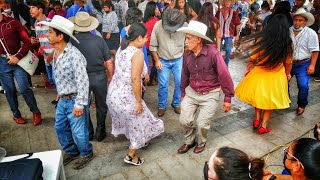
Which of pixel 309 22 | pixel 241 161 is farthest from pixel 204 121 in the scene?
pixel 309 22

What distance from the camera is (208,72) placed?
320 cm

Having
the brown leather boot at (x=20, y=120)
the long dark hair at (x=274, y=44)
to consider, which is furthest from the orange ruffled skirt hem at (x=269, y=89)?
the brown leather boot at (x=20, y=120)

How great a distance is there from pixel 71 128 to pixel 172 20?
2273 millimetres

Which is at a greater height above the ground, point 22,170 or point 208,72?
point 208,72

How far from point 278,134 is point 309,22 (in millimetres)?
2035

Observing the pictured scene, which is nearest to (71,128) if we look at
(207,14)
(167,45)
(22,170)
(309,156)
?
(22,170)

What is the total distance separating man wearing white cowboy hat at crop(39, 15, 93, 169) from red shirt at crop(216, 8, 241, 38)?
408 centimetres

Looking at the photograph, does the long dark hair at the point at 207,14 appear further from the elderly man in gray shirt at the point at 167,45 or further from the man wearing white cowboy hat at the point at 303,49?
the man wearing white cowboy hat at the point at 303,49

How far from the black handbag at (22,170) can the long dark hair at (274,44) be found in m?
3.12

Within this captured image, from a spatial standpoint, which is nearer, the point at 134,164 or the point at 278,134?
the point at 134,164

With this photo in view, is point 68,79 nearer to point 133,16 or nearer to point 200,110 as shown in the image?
point 133,16

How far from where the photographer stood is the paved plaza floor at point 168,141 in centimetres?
322

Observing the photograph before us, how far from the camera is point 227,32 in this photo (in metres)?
6.09

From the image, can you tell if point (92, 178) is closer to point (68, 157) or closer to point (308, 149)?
point (68, 157)
